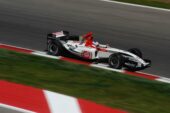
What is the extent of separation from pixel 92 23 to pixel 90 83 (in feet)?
22.3

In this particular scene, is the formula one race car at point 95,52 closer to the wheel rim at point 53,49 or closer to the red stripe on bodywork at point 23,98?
the wheel rim at point 53,49

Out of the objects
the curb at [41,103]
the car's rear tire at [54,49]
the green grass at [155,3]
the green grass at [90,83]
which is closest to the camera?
the curb at [41,103]

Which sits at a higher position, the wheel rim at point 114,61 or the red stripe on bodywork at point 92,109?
the red stripe on bodywork at point 92,109

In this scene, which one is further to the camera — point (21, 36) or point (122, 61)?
point (21, 36)

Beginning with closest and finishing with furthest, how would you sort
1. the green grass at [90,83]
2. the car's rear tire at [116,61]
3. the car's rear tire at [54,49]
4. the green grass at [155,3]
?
the green grass at [90,83]
the car's rear tire at [116,61]
the car's rear tire at [54,49]
the green grass at [155,3]

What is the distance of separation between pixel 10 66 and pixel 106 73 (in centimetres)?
177

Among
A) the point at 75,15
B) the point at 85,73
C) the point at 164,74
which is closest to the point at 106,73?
the point at 85,73

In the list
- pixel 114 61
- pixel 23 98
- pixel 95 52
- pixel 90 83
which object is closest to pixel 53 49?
pixel 95 52

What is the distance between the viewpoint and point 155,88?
936 cm

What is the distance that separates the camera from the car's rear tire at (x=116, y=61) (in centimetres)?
1177

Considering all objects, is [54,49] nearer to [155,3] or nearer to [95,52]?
[95,52]

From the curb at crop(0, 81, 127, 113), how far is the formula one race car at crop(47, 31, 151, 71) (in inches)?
182

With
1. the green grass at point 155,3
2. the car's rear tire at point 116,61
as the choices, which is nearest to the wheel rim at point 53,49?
the car's rear tire at point 116,61

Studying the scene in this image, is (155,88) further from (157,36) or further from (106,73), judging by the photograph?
(157,36)
